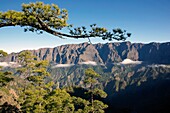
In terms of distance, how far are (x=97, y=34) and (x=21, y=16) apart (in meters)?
3.38

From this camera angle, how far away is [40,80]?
102 feet

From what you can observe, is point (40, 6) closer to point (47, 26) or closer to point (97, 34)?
point (47, 26)

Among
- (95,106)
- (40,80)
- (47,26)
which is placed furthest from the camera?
(95,106)

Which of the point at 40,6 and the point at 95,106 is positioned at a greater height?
the point at 40,6

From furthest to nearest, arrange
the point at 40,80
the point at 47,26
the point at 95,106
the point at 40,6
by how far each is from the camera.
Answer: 1. the point at 95,106
2. the point at 40,80
3. the point at 47,26
4. the point at 40,6

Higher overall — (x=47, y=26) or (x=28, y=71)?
(x=47, y=26)

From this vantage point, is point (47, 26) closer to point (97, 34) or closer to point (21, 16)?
point (21, 16)

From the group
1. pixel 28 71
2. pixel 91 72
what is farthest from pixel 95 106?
pixel 28 71

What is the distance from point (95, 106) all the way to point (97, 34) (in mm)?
28414

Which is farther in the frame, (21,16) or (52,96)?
(52,96)

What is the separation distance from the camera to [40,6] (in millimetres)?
9750

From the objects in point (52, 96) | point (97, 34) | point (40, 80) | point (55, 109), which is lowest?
point (55, 109)

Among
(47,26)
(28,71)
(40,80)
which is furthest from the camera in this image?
(28,71)

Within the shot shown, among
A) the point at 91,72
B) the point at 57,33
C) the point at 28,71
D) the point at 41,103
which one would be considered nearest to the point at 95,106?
the point at 91,72
